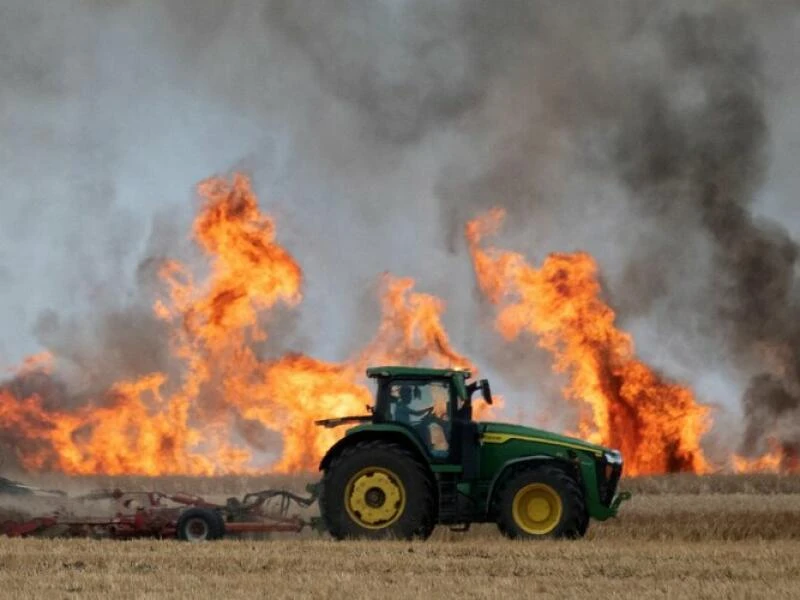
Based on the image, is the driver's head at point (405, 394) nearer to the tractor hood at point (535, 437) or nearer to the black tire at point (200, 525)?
the tractor hood at point (535, 437)

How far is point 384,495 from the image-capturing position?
18.8 m

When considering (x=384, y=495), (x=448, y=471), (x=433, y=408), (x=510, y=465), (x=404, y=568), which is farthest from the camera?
(x=433, y=408)

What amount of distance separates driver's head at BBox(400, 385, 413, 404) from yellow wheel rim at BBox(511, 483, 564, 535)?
1.98 metres

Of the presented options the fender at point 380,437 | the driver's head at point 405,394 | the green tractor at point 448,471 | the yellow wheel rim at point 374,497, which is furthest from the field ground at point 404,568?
the driver's head at point 405,394

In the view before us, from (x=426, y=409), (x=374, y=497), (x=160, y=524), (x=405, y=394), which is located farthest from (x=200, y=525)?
(x=426, y=409)

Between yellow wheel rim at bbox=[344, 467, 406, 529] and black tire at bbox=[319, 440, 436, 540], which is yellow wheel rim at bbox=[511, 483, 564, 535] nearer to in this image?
black tire at bbox=[319, 440, 436, 540]

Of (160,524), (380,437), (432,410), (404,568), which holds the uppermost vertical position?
(432,410)

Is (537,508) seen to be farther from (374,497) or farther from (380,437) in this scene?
(380,437)

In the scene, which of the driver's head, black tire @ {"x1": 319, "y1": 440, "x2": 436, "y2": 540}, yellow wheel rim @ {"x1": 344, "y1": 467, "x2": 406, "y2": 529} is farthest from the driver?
yellow wheel rim @ {"x1": 344, "y1": 467, "x2": 406, "y2": 529}

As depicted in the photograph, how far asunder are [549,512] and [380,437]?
2474 mm

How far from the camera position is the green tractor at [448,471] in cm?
1866

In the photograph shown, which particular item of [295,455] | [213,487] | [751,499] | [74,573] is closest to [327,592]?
[74,573]

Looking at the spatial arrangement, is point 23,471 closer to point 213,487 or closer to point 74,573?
point 213,487

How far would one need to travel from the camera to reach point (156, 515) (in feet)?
63.3
